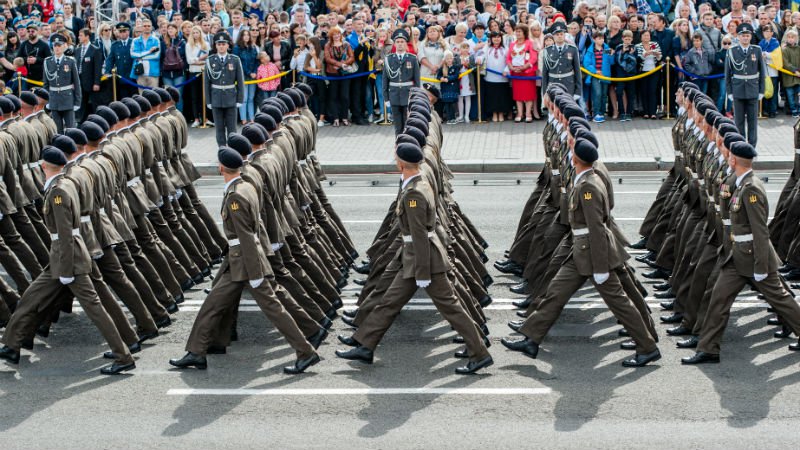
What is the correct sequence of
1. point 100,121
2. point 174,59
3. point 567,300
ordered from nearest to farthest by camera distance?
point 567,300 → point 100,121 → point 174,59

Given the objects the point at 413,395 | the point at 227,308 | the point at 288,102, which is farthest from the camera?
the point at 288,102

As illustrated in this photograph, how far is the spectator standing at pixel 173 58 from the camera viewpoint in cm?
2419

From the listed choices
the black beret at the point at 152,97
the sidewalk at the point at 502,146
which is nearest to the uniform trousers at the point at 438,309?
the black beret at the point at 152,97

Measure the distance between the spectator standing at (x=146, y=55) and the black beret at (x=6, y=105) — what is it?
9.68m

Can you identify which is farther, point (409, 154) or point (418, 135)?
point (418, 135)

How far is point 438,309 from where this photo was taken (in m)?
11.0

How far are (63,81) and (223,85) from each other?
9.11 feet

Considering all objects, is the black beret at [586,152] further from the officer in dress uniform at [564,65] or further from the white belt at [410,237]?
the officer in dress uniform at [564,65]

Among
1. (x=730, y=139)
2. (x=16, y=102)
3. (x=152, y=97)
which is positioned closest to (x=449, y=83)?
(x=152, y=97)

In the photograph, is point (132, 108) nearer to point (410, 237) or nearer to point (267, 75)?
point (410, 237)

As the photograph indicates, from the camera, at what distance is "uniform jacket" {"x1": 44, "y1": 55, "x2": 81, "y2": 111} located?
22.2 meters

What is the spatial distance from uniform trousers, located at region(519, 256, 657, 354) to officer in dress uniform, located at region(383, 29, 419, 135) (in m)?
10.7

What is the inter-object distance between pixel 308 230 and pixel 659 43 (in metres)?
11.8

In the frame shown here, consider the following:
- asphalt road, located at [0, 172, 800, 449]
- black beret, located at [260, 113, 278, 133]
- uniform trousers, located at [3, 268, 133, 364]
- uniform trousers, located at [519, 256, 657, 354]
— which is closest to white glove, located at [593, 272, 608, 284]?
uniform trousers, located at [519, 256, 657, 354]
